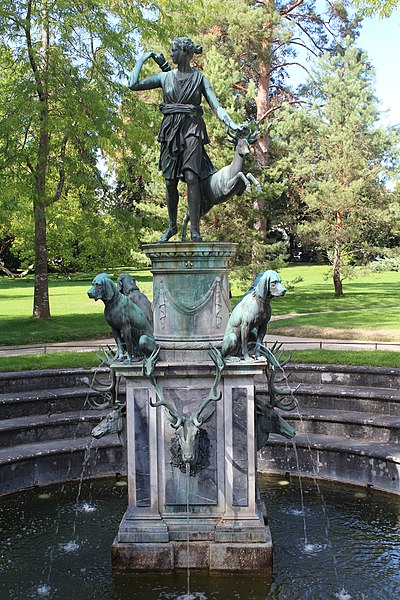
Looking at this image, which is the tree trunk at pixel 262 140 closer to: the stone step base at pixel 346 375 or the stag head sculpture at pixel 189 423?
the stone step base at pixel 346 375

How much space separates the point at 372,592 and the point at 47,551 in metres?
3.60

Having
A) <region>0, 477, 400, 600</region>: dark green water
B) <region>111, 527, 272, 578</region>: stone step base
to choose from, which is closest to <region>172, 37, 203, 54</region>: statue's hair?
<region>111, 527, 272, 578</region>: stone step base

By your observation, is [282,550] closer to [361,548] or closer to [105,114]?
[361,548]

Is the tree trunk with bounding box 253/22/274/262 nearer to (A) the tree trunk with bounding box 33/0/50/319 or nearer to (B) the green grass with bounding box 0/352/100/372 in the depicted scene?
(A) the tree trunk with bounding box 33/0/50/319

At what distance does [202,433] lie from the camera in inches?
301

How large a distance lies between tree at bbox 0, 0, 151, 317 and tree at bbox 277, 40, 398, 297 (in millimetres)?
11282

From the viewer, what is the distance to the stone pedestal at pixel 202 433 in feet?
24.8

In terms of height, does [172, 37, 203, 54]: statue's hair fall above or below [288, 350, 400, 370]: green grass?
above

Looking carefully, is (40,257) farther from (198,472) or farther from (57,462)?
(198,472)

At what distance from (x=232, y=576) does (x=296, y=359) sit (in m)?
7.79

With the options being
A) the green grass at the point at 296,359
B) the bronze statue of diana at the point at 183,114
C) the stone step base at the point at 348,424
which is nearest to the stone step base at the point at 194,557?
the bronze statue of diana at the point at 183,114

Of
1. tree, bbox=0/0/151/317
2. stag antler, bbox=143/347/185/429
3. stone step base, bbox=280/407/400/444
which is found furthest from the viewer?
tree, bbox=0/0/151/317

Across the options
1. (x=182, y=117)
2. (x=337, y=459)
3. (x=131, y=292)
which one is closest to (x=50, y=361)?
(x=337, y=459)

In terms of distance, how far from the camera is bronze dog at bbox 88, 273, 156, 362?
303 inches
